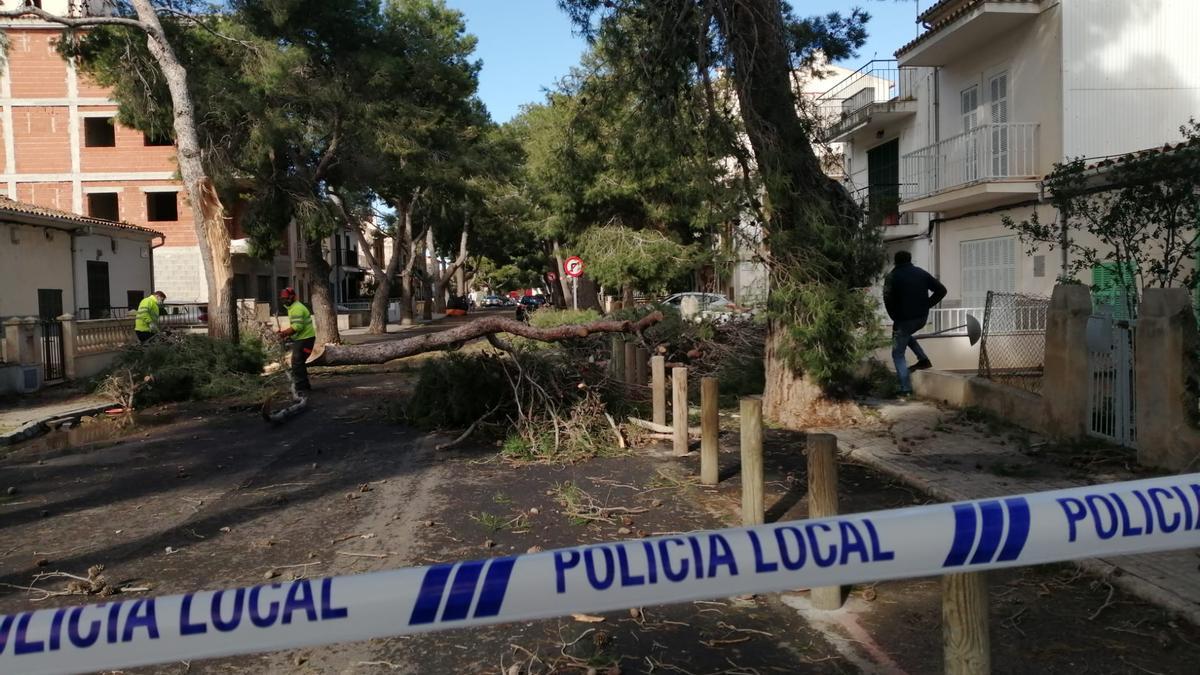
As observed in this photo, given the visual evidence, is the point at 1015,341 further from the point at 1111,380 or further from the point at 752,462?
the point at 752,462

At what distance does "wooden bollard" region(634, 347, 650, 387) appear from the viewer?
465 inches

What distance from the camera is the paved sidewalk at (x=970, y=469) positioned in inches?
179

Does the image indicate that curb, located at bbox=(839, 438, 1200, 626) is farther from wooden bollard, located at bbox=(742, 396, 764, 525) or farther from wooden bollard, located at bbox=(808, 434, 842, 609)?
wooden bollard, located at bbox=(742, 396, 764, 525)

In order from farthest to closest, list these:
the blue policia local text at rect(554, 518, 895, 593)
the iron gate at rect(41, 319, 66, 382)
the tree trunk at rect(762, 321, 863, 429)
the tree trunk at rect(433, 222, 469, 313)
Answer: the tree trunk at rect(433, 222, 469, 313) < the iron gate at rect(41, 319, 66, 382) < the tree trunk at rect(762, 321, 863, 429) < the blue policia local text at rect(554, 518, 895, 593)

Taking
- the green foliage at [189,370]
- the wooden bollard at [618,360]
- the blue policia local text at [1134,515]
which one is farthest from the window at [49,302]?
the blue policia local text at [1134,515]

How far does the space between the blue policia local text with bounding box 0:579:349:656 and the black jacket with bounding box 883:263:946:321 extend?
972 cm

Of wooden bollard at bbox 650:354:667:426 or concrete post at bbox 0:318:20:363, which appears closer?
wooden bollard at bbox 650:354:667:426

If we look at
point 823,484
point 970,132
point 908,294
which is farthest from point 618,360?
point 970,132

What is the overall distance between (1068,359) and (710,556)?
6967mm

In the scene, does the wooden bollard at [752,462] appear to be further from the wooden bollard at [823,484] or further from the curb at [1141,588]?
the curb at [1141,588]

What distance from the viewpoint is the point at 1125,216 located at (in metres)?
8.31

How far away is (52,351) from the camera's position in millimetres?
15562

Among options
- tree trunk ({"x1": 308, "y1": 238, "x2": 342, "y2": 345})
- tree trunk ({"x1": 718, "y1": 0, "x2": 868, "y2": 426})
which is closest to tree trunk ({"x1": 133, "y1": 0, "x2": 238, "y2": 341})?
tree trunk ({"x1": 308, "y1": 238, "x2": 342, "y2": 345})

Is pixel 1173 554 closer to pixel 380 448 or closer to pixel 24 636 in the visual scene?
pixel 24 636
